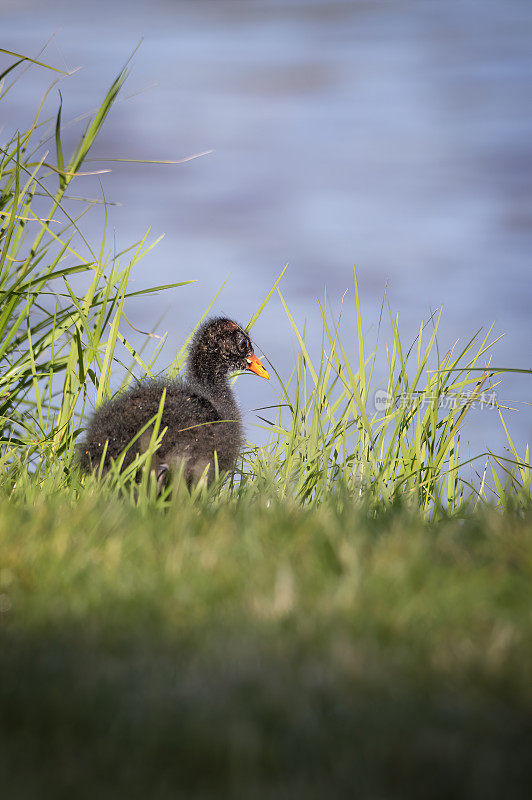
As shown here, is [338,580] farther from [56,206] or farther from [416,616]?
[56,206]

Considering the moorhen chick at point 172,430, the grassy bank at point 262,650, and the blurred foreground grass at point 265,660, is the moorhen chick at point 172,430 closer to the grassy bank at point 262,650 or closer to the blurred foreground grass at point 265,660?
the grassy bank at point 262,650

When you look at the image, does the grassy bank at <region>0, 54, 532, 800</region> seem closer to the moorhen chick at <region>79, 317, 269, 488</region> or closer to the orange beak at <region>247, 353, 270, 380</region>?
the moorhen chick at <region>79, 317, 269, 488</region>

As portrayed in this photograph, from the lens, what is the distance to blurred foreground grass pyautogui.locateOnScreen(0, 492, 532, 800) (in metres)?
1.39

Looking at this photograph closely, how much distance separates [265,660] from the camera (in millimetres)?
1729

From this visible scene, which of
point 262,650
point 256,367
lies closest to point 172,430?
point 256,367

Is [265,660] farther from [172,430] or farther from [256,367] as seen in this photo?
[256,367]

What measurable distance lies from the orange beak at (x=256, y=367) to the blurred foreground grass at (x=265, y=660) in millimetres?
2569

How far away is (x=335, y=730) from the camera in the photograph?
150 centimetres

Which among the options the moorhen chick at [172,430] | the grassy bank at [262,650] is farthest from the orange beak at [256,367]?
the grassy bank at [262,650]

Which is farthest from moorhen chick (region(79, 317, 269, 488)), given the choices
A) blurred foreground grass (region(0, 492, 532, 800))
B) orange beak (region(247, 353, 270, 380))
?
blurred foreground grass (region(0, 492, 532, 800))

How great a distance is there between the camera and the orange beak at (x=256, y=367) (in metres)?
5.15

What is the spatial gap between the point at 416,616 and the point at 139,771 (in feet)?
2.80

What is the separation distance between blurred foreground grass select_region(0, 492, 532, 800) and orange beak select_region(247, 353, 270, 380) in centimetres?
257

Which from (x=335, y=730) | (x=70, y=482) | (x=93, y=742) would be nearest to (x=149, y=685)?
(x=93, y=742)
